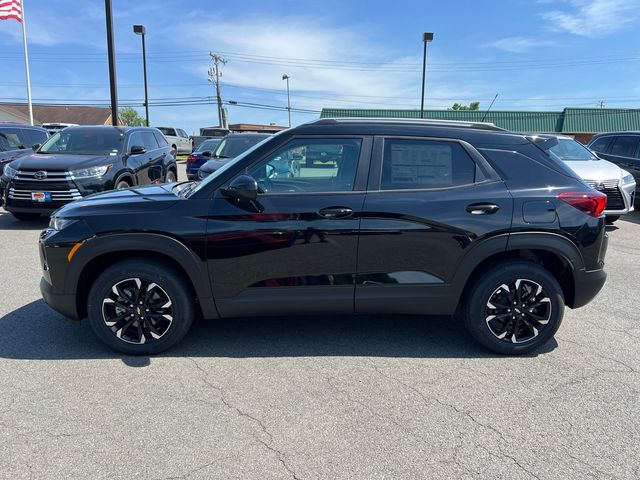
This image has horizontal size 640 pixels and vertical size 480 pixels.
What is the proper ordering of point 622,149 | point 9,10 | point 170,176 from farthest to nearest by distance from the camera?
point 9,10 → point 170,176 → point 622,149

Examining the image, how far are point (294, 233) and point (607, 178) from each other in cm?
766

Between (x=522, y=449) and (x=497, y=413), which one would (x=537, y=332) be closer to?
(x=497, y=413)

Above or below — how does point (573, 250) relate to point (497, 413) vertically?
above

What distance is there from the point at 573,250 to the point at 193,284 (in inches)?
117

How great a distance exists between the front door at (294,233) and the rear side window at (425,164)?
210mm

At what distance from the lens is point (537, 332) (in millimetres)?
3637

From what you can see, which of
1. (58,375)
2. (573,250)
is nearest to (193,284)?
(58,375)

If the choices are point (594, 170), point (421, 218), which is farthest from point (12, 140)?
point (594, 170)

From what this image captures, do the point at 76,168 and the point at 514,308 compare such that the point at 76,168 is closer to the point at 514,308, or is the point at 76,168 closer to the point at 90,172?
the point at 90,172

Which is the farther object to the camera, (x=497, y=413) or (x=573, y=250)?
(x=573, y=250)

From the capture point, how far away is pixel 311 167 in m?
3.56

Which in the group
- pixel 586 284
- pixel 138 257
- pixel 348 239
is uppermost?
pixel 348 239

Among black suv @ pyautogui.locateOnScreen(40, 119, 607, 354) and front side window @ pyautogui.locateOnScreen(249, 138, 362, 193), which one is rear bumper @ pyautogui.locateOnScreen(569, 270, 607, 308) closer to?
black suv @ pyautogui.locateOnScreen(40, 119, 607, 354)

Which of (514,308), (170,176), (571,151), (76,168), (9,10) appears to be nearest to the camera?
(514,308)
